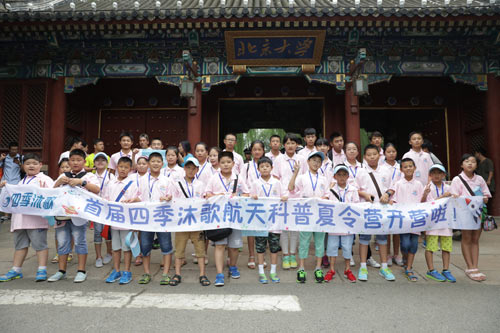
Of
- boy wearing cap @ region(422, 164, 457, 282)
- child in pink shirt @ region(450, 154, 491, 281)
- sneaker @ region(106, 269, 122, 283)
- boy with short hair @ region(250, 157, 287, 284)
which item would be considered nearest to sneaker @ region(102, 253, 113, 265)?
sneaker @ region(106, 269, 122, 283)

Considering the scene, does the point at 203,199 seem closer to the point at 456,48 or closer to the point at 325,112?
the point at 325,112

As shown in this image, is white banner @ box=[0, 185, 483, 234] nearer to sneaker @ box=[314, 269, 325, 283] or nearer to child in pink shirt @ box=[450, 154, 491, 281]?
child in pink shirt @ box=[450, 154, 491, 281]

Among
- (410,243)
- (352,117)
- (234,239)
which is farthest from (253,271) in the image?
(352,117)

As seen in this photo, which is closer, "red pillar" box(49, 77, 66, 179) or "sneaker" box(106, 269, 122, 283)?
"sneaker" box(106, 269, 122, 283)

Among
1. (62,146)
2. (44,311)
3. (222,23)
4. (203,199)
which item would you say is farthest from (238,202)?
(62,146)

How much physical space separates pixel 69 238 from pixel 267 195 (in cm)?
260

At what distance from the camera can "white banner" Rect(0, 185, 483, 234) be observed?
3727 millimetres

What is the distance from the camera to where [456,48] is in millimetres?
7746

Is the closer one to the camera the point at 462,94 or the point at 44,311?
the point at 44,311

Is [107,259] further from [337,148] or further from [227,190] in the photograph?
[337,148]

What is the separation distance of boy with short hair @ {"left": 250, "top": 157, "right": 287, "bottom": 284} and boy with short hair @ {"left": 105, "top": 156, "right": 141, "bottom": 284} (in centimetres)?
158

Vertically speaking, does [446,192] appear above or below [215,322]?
above

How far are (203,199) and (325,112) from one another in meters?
6.56

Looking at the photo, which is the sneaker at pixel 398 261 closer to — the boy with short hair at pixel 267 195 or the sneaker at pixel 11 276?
the boy with short hair at pixel 267 195
